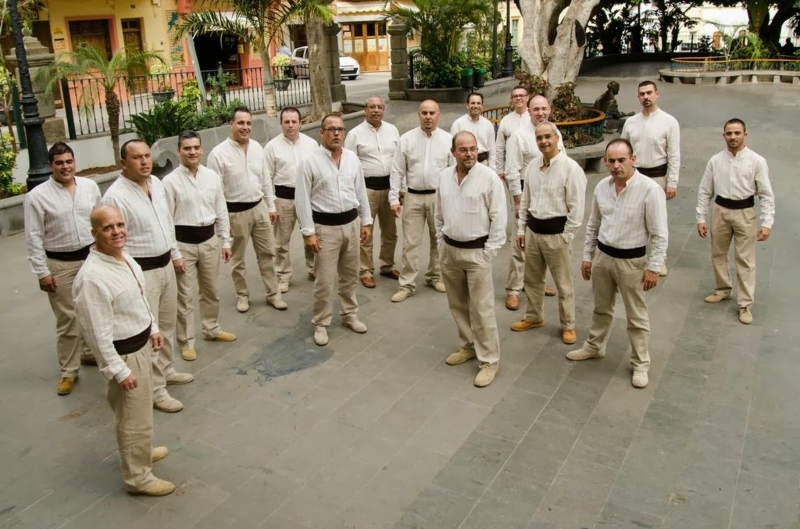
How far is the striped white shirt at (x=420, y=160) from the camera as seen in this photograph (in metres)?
7.63

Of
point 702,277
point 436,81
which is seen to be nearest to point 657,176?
point 702,277

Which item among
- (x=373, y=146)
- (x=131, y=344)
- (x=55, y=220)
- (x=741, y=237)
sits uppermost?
Answer: (x=373, y=146)

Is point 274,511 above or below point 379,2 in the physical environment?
below

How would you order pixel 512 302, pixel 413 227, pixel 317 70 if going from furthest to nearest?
pixel 317 70 → pixel 413 227 → pixel 512 302

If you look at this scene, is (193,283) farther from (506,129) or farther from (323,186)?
(506,129)

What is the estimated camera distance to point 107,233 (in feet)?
14.1

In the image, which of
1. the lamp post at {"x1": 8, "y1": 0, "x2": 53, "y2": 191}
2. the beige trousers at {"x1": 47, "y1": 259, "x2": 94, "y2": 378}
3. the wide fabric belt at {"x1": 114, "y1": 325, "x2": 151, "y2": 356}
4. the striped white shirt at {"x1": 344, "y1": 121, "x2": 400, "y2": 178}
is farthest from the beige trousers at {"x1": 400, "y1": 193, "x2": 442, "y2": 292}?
the lamp post at {"x1": 8, "y1": 0, "x2": 53, "y2": 191}

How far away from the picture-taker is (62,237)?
19.3ft

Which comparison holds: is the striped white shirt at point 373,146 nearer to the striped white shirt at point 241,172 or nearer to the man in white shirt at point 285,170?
the man in white shirt at point 285,170

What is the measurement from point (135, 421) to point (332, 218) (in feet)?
9.20

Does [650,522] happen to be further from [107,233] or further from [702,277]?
[702,277]

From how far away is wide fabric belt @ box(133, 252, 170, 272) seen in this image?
5.51 metres

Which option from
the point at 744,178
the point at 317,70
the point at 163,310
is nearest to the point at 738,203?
the point at 744,178

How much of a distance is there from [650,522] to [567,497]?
0.50 meters
